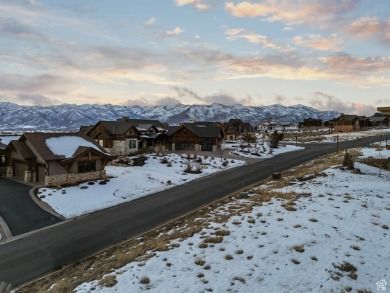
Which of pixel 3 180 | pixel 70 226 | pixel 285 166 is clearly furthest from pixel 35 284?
pixel 285 166

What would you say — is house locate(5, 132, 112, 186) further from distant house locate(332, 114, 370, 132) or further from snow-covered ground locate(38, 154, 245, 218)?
distant house locate(332, 114, 370, 132)

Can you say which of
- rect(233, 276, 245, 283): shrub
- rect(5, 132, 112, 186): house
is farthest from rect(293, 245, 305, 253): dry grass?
rect(5, 132, 112, 186): house

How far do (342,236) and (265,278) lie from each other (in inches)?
241

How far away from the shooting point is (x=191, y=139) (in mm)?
75125

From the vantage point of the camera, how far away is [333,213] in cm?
1892

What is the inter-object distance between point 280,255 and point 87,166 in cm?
3155

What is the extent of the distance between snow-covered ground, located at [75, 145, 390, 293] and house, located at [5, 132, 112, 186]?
25447 millimetres

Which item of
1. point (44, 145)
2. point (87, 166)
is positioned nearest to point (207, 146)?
point (87, 166)

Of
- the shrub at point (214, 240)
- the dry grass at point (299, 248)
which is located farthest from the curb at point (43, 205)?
the dry grass at point (299, 248)

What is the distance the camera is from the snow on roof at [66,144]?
38.2 metres

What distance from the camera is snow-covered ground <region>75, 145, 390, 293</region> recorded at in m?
11.6

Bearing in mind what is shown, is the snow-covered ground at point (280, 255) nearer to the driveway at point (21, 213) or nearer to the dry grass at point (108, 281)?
the dry grass at point (108, 281)

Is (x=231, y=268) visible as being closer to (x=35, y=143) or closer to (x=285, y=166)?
(x=35, y=143)

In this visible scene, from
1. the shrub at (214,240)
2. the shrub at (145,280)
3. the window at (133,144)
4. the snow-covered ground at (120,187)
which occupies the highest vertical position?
the window at (133,144)
